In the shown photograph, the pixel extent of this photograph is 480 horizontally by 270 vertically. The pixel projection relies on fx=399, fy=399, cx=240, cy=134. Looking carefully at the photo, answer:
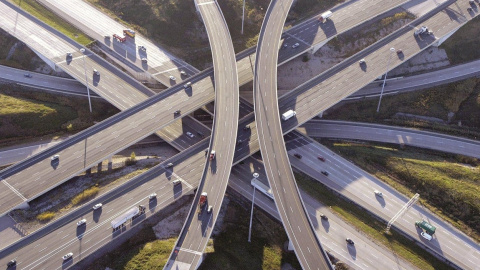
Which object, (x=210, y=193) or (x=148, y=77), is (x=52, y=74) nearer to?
(x=148, y=77)

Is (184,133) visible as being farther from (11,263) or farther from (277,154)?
(11,263)

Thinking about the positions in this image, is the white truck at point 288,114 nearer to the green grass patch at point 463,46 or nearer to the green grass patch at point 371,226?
the green grass patch at point 371,226

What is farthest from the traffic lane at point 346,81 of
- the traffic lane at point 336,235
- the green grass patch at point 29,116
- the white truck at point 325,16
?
the green grass patch at point 29,116

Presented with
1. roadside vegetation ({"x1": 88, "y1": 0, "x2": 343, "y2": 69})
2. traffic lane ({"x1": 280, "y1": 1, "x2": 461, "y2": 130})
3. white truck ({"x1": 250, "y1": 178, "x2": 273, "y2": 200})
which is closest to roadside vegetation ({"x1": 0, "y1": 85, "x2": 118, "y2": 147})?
roadside vegetation ({"x1": 88, "y1": 0, "x2": 343, "y2": 69})

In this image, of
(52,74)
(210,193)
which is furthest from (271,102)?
(52,74)

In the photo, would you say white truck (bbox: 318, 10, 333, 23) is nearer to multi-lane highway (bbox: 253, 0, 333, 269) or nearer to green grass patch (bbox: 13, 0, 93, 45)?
multi-lane highway (bbox: 253, 0, 333, 269)

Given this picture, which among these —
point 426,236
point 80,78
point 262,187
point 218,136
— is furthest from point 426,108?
point 80,78
